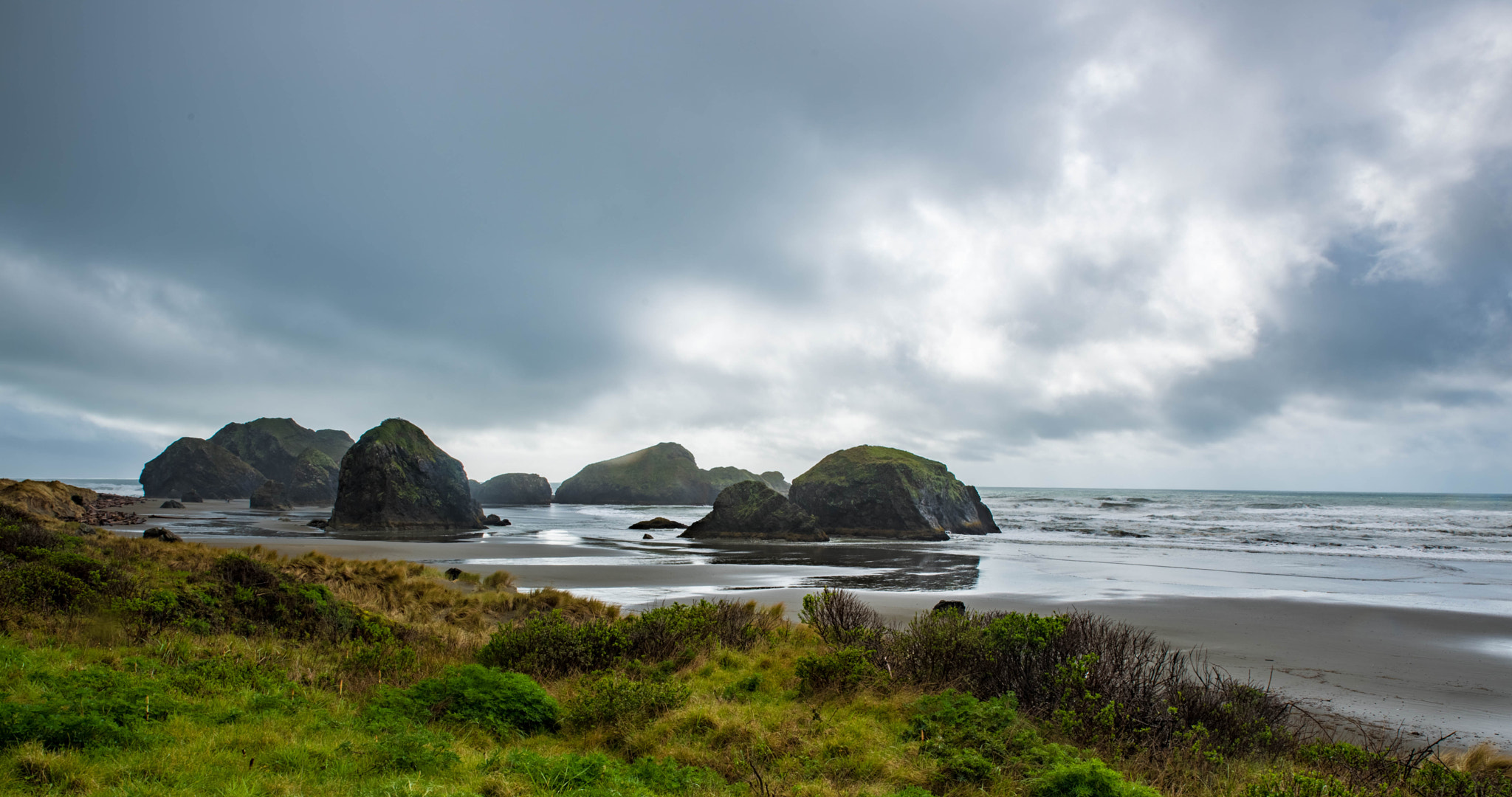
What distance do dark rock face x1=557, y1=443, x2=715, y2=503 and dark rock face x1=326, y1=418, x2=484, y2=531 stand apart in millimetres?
65014

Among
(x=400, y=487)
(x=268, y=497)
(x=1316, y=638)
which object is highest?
(x=400, y=487)

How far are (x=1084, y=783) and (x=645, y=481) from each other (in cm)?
11596

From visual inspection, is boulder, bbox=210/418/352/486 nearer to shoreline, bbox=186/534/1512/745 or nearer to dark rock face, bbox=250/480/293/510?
dark rock face, bbox=250/480/293/510

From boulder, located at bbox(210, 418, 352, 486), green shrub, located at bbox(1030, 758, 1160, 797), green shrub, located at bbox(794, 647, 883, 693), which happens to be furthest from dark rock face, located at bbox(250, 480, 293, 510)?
green shrub, located at bbox(1030, 758, 1160, 797)

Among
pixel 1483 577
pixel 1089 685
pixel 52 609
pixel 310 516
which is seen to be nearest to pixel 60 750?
pixel 52 609

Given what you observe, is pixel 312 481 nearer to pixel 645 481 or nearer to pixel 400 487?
pixel 400 487

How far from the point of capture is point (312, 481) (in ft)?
263

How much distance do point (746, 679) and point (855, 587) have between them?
13.0 metres

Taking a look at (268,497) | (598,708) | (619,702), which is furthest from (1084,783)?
(268,497)

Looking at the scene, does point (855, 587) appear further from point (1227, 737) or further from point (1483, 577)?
point (1483, 577)

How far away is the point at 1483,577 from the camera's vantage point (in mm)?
24781

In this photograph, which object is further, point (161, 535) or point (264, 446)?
point (264, 446)

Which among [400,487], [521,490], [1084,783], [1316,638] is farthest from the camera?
[521,490]

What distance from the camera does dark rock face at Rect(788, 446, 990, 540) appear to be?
45844mm
